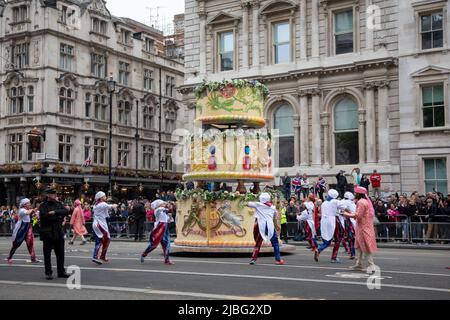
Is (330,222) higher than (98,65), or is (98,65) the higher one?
(98,65)

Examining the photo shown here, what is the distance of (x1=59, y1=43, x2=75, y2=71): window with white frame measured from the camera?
51500 millimetres

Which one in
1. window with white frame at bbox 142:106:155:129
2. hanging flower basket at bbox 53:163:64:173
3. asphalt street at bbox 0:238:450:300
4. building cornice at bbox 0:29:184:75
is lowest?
asphalt street at bbox 0:238:450:300

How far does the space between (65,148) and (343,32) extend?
26440mm

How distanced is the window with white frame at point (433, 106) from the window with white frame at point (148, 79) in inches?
1408

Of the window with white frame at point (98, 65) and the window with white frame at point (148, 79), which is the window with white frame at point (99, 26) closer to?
Result: the window with white frame at point (98, 65)

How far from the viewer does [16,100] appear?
2023 inches

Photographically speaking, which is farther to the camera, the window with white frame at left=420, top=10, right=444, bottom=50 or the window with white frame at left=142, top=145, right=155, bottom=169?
the window with white frame at left=142, top=145, right=155, bottom=169

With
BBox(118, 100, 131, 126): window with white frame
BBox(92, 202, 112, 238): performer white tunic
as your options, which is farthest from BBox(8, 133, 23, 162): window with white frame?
BBox(92, 202, 112, 238): performer white tunic

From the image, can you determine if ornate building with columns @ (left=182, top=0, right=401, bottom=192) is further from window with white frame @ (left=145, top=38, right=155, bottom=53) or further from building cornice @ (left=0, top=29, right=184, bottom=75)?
window with white frame @ (left=145, top=38, right=155, bottom=53)

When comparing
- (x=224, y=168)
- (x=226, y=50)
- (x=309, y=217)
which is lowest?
(x=309, y=217)

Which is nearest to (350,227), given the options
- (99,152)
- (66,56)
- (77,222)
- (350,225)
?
(350,225)

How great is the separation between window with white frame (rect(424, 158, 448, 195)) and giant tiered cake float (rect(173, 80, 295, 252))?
12.9 meters

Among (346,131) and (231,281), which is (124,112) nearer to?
(346,131)
